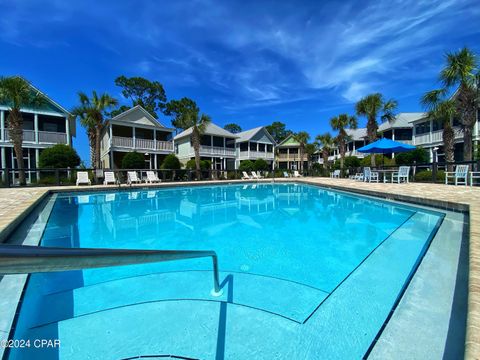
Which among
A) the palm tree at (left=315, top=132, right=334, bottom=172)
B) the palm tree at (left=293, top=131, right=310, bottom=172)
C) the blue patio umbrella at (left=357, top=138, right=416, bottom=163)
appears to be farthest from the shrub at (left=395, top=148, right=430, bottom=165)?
the palm tree at (left=293, top=131, right=310, bottom=172)

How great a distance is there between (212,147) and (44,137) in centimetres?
1471

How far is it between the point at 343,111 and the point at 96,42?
22533 millimetres

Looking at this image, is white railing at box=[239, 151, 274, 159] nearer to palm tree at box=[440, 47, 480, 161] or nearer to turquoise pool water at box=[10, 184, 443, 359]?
palm tree at box=[440, 47, 480, 161]

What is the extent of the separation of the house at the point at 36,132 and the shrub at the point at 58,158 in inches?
55.6

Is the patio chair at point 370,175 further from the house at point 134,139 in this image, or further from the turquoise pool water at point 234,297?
the house at point 134,139

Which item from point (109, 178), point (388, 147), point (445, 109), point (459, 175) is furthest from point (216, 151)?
point (459, 175)

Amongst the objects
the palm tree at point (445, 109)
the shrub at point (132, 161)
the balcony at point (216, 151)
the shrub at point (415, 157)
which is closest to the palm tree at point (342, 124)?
the shrub at point (415, 157)

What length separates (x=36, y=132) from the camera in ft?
57.9

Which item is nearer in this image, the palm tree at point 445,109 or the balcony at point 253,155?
the palm tree at point 445,109

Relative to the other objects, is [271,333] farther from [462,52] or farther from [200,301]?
[462,52]

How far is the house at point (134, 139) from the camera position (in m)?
20.3

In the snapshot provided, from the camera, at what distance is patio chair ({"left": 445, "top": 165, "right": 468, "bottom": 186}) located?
36.2 feet

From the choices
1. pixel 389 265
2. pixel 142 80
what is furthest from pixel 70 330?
pixel 142 80

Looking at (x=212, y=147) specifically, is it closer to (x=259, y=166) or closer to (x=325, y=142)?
(x=259, y=166)
